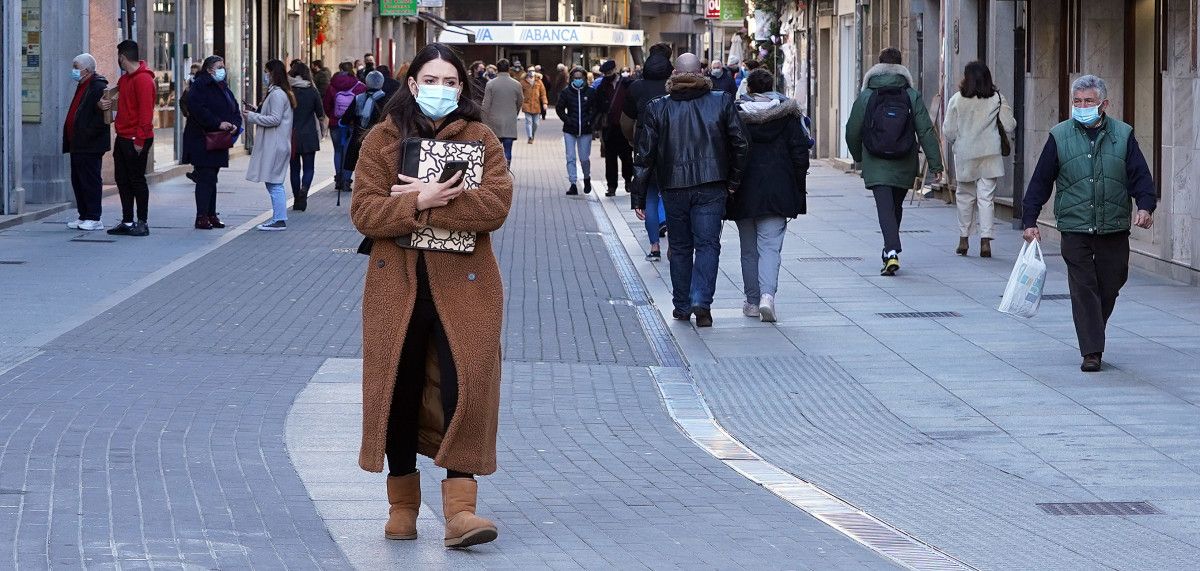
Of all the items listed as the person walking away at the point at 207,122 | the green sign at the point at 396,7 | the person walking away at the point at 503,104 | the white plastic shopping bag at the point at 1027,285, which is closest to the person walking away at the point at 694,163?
the white plastic shopping bag at the point at 1027,285

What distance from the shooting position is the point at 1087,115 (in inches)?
388

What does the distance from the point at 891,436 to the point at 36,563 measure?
13.3 ft

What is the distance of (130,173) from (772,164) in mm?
7558

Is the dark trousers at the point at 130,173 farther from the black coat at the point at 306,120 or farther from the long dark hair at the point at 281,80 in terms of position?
the black coat at the point at 306,120

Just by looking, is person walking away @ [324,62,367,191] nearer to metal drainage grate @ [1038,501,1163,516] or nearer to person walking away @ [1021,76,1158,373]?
person walking away @ [1021,76,1158,373]

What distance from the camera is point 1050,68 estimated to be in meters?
19.4

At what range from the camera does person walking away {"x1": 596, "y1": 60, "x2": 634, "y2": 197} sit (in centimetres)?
2086

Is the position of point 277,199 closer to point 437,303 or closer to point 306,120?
point 306,120

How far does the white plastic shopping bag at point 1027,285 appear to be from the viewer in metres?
10.0

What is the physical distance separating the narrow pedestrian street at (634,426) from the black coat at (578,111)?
9013 millimetres

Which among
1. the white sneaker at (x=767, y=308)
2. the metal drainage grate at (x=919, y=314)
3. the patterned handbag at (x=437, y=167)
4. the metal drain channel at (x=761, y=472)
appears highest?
the patterned handbag at (x=437, y=167)

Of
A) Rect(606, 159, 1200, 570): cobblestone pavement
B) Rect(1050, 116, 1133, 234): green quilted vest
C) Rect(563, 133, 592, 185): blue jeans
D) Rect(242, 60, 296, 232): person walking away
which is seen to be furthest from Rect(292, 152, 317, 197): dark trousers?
Rect(1050, 116, 1133, 234): green quilted vest

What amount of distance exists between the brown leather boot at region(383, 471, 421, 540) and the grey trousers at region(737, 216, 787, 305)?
6312mm

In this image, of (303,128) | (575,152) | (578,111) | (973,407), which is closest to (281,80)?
(303,128)
